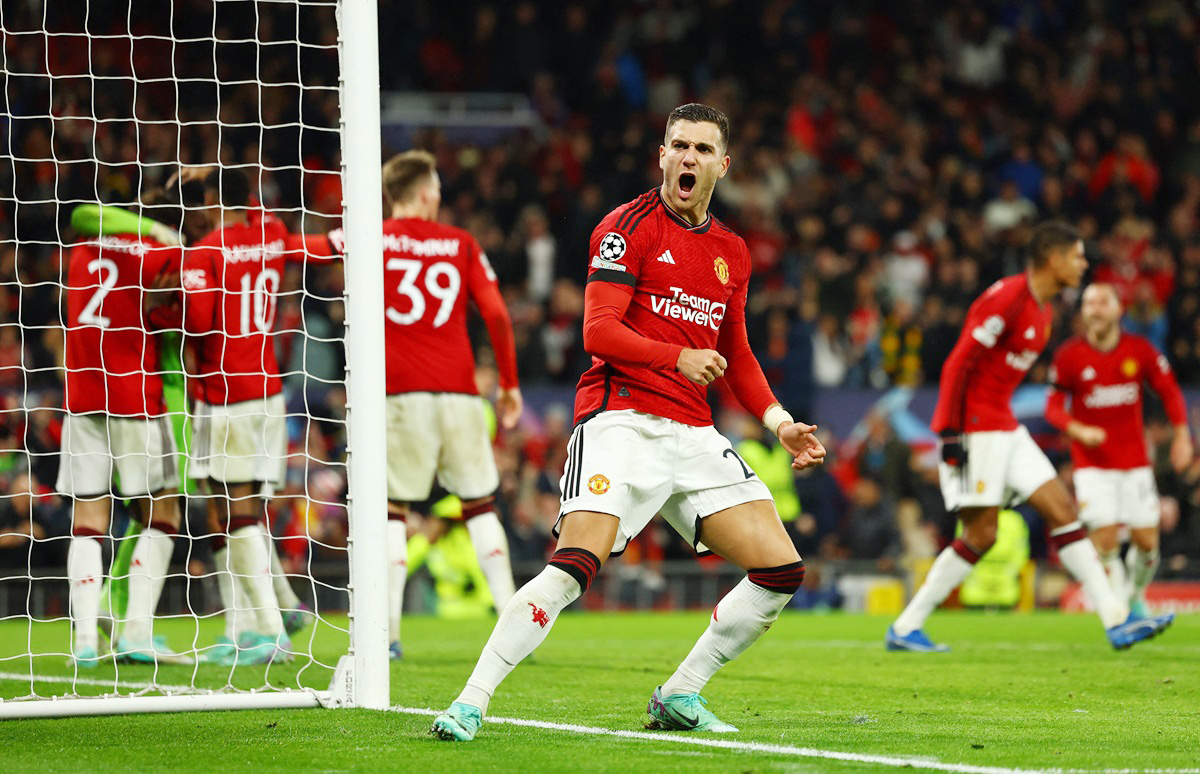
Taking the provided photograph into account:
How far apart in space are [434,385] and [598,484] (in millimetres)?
3540

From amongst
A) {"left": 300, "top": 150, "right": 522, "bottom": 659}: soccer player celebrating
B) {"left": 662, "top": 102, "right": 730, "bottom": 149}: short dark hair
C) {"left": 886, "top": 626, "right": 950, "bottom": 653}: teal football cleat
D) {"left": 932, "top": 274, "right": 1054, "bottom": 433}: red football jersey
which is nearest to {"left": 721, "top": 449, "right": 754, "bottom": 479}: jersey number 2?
{"left": 662, "top": 102, "right": 730, "bottom": 149}: short dark hair

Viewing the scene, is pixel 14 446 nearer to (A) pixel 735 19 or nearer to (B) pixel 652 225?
(B) pixel 652 225

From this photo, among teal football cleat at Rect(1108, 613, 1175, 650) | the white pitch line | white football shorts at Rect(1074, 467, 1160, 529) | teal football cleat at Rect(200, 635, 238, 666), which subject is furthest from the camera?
white football shorts at Rect(1074, 467, 1160, 529)

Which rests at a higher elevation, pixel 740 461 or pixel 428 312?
pixel 428 312

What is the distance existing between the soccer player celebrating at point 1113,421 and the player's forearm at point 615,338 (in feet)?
23.2

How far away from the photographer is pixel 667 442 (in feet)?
17.8

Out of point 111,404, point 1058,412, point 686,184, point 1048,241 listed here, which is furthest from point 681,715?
point 1058,412

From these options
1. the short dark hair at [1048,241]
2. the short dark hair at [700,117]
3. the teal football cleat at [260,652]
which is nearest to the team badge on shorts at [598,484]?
the short dark hair at [700,117]

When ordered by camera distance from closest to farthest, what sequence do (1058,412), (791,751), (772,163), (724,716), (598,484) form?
1. (791,751)
2. (598,484)
3. (724,716)
4. (1058,412)
5. (772,163)

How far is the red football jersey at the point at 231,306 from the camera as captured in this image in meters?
8.23

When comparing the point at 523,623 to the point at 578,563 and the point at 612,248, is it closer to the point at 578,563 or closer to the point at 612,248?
the point at 578,563

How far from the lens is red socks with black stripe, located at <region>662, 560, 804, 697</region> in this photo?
17.7ft

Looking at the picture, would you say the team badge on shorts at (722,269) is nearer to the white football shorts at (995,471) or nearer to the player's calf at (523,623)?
the player's calf at (523,623)

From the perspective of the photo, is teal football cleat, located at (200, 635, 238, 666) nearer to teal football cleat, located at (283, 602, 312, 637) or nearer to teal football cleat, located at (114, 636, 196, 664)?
teal football cleat, located at (114, 636, 196, 664)
